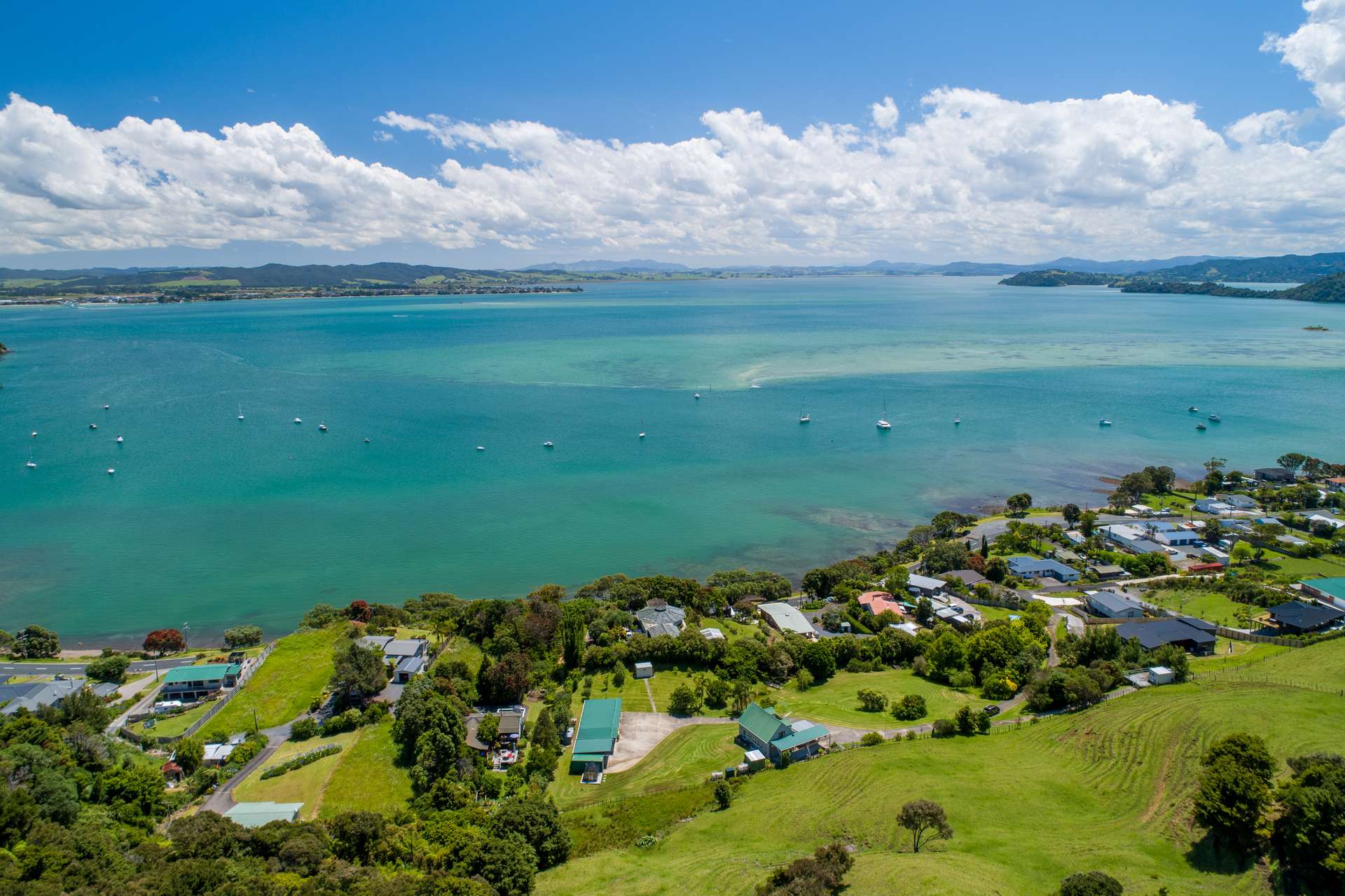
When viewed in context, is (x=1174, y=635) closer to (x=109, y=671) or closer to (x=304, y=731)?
(x=304, y=731)

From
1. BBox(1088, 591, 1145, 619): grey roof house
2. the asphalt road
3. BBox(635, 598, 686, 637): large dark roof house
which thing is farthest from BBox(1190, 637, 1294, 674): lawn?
the asphalt road

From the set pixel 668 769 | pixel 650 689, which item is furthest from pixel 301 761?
pixel 650 689

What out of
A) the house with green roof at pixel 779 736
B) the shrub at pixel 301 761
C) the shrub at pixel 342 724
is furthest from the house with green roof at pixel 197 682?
the house with green roof at pixel 779 736

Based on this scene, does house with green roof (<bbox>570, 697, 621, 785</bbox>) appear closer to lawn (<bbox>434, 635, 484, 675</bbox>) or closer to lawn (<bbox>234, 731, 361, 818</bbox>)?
lawn (<bbox>434, 635, 484, 675</bbox>)

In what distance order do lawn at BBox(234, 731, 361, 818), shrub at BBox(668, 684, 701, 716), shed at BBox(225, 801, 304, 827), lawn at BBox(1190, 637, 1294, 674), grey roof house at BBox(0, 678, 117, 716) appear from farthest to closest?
lawn at BBox(1190, 637, 1294, 674), shrub at BBox(668, 684, 701, 716), grey roof house at BBox(0, 678, 117, 716), lawn at BBox(234, 731, 361, 818), shed at BBox(225, 801, 304, 827)

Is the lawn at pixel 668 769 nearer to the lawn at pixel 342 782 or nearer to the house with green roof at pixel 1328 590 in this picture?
the lawn at pixel 342 782

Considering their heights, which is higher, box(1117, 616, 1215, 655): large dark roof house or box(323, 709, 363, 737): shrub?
box(1117, 616, 1215, 655): large dark roof house

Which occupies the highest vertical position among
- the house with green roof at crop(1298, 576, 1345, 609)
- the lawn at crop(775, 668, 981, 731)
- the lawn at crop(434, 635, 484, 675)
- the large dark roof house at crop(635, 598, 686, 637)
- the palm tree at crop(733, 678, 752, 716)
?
the house with green roof at crop(1298, 576, 1345, 609)

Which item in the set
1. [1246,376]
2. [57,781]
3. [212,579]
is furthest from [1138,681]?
[1246,376]
